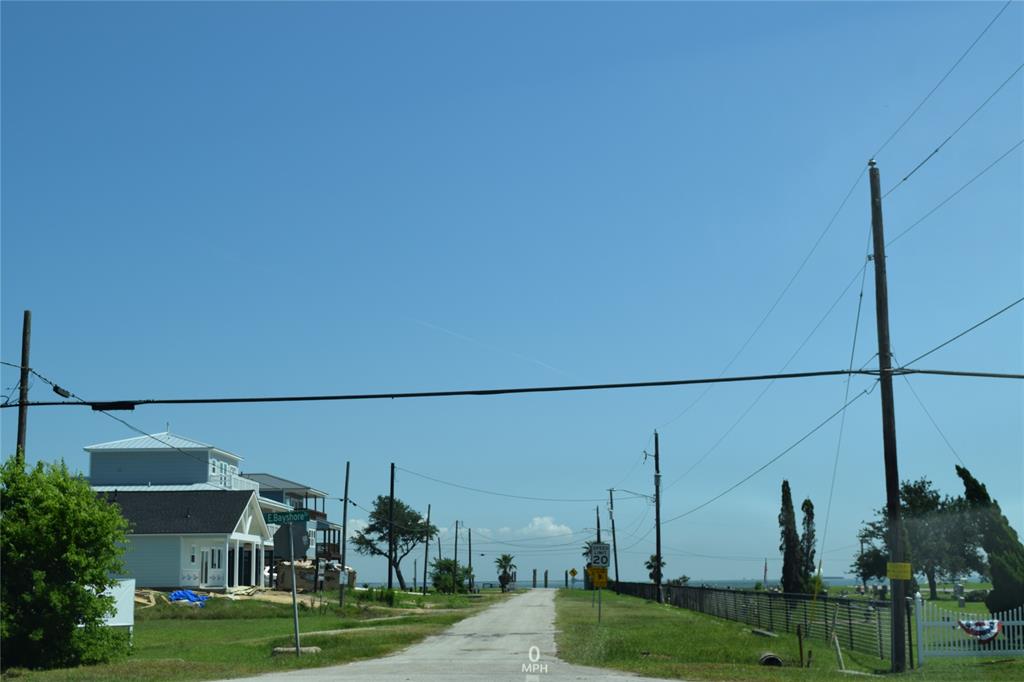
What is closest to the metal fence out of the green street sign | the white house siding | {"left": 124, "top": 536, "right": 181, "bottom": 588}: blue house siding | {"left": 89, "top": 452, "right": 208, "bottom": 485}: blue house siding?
the green street sign

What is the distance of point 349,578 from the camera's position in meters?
81.1

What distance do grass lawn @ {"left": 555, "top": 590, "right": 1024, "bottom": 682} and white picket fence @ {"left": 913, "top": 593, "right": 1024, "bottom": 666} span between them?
294mm

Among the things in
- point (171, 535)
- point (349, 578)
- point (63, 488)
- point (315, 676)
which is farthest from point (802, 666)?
point (349, 578)

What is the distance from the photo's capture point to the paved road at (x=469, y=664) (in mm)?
18859

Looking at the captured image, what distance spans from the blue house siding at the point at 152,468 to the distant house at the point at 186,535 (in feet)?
13.6

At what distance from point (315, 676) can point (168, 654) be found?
6.90 metres

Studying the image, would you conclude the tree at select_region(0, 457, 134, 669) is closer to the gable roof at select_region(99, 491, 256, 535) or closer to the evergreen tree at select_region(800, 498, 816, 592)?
the gable roof at select_region(99, 491, 256, 535)

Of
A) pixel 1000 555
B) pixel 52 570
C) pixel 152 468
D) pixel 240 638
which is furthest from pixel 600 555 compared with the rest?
pixel 152 468

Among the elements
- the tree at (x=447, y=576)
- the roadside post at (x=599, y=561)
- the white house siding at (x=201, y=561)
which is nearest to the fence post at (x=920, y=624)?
the roadside post at (x=599, y=561)

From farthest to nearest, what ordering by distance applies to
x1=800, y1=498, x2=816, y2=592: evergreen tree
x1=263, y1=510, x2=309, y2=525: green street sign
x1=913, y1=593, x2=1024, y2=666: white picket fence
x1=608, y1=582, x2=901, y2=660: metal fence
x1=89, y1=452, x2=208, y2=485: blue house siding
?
x1=800, y1=498, x2=816, y2=592: evergreen tree
x1=89, y1=452, x2=208, y2=485: blue house siding
x1=608, y1=582, x2=901, y2=660: metal fence
x1=263, y1=510, x2=309, y2=525: green street sign
x1=913, y1=593, x2=1024, y2=666: white picket fence

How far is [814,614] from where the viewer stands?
3228cm

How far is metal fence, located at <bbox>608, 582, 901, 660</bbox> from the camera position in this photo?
26.2 metres

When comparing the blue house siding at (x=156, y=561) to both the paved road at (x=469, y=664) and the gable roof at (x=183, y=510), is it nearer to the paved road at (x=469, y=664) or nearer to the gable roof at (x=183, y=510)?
the gable roof at (x=183, y=510)

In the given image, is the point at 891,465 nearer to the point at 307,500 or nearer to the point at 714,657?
the point at 714,657
